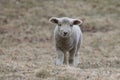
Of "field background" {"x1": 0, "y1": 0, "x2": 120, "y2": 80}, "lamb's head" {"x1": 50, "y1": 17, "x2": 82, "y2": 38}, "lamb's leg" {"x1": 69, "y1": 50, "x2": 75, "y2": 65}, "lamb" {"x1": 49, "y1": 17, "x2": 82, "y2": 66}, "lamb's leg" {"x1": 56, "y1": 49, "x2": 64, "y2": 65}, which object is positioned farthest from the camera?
"lamb's leg" {"x1": 69, "y1": 50, "x2": 75, "y2": 65}

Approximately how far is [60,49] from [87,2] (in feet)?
53.1

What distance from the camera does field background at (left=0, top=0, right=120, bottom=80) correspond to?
10773 mm

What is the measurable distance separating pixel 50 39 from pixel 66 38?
9.24 m

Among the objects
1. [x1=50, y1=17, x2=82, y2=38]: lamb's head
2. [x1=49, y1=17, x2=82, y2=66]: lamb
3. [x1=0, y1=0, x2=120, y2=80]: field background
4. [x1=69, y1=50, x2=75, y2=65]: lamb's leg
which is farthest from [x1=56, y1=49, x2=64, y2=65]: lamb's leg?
[x1=50, y1=17, x2=82, y2=38]: lamb's head

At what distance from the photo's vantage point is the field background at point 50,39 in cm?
1077

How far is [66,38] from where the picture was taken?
40.9ft

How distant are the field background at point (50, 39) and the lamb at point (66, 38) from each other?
41 centimetres

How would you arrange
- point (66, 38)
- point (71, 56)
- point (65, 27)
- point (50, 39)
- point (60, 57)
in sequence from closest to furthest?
1. point (65, 27)
2. point (66, 38)
3. point (60, 57)
4. point (71, 56)
5. point (50, 39)

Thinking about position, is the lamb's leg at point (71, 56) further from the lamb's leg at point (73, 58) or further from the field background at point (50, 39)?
the field background at point (50, 39)

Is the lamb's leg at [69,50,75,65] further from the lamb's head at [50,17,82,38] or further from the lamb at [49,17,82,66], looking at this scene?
the lamb's head at [50,17,82,38]

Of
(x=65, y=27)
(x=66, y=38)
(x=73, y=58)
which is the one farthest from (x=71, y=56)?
(x=65, y=27)

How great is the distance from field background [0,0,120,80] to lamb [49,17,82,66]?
414 mm

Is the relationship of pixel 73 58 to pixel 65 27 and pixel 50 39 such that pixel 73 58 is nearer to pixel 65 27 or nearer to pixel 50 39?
pixel 65 27

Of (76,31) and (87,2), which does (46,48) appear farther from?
(87,2)
